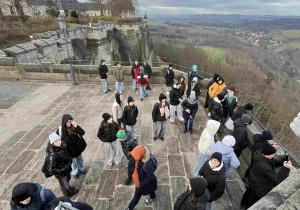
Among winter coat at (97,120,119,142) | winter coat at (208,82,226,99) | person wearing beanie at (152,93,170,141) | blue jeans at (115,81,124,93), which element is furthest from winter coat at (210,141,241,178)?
blue jeans at (115,81,124,93)

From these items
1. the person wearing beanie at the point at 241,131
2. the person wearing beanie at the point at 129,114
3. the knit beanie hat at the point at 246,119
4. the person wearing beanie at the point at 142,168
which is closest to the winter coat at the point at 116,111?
the person wearing beanie at the point at 129,114

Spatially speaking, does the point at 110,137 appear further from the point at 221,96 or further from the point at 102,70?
the point at 102,70

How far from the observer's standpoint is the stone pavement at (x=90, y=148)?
11.6 feet

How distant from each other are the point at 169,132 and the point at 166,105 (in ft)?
4.08

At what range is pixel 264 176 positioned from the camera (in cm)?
270

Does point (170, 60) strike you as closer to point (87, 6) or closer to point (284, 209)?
point (87, 6)

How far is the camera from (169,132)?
5.48 metres

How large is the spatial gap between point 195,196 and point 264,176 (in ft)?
4.86

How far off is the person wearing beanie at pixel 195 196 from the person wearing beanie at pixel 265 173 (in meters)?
1.24

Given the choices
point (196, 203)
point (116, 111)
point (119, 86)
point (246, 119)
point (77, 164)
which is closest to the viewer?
point (196, 203)

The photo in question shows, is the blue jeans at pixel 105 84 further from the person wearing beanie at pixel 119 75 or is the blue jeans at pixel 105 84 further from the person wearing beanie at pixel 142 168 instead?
the person wearing beanie at pixel 142 168

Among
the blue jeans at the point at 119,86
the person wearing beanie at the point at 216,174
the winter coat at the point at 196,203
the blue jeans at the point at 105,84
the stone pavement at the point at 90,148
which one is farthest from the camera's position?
the blue jeans at the point at 105,84

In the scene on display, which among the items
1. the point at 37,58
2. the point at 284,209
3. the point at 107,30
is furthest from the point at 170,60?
the point at 284,209

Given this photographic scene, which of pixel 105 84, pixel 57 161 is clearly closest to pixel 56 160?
pixel 57 161
